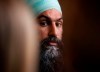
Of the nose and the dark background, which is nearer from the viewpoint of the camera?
the nose

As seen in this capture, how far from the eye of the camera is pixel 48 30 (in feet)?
3.84

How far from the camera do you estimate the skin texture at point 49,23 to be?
1.16 metres

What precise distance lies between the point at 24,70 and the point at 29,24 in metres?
0.17

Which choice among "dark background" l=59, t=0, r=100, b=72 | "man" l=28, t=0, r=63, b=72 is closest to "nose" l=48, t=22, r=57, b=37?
"man" l=28, t=0, r=63, b=72

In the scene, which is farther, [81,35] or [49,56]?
[81,35]

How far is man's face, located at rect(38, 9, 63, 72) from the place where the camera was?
1163mm

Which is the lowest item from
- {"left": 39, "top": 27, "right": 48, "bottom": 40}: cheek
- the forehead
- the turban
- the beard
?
the beard

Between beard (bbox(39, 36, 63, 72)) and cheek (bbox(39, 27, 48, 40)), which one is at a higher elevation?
cheek (bbox(39, 27, 48, 40))

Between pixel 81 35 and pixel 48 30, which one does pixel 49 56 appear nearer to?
pixel 48 30

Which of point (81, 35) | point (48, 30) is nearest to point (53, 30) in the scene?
point (48, 30)

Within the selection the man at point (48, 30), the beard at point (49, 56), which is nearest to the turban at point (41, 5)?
the man at point (48, 30)

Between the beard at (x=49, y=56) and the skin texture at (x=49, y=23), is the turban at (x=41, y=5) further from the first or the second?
the beard at (x=49, y=56)

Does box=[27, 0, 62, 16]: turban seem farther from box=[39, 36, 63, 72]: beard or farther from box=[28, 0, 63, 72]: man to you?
box=[39, 36, 63, 72]: beard

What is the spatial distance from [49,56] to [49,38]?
0.24ft
